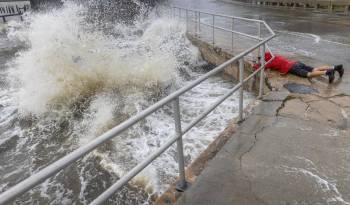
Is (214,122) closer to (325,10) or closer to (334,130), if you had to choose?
(334,130)

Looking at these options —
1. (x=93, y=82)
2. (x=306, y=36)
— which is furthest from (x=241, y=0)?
(x=93, y=82)

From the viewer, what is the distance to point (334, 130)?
397 centimetres

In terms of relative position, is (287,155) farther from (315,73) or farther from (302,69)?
(302,69)

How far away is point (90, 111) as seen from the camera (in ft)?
24.8

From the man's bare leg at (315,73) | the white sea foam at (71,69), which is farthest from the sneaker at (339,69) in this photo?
the white sea foam at (71,69)

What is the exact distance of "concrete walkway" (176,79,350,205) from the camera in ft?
9.17

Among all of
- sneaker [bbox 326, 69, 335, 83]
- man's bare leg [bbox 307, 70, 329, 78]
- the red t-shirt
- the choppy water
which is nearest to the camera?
the choppy water

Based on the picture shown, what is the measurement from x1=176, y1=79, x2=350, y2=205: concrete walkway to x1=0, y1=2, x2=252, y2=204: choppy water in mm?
1657

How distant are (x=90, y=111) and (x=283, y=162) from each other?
5.52m

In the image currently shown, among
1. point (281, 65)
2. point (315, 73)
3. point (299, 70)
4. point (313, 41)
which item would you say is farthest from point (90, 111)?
point (313, 41)

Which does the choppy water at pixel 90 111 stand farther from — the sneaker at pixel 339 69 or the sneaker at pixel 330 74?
the sneaker at pixel 339 69

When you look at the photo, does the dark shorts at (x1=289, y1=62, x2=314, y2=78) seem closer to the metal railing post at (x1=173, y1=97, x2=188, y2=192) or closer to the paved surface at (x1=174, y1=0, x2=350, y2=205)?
the paved surface at (x1=174, y1=0, x2=350, y2=205)

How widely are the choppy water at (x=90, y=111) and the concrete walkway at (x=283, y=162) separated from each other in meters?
1.66

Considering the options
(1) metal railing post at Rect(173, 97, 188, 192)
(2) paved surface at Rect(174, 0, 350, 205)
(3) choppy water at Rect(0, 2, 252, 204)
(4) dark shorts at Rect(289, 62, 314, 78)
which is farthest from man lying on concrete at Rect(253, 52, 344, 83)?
(1) metal railing post at Rect(173, 97, 188, 192)
